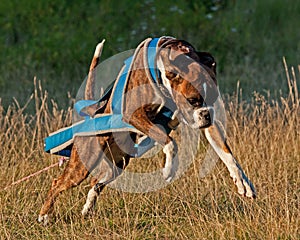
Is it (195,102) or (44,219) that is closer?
(195,102)

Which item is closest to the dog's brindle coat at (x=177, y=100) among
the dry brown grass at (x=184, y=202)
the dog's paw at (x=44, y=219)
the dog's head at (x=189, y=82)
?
the dog's head at (x=189, y=82)

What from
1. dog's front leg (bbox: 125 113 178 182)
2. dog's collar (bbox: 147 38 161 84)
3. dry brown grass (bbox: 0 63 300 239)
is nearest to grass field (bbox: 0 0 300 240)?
dry brown grass (bbox: 0 63 300 239)

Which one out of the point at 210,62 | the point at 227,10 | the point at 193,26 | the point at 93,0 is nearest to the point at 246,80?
the point at 193,26

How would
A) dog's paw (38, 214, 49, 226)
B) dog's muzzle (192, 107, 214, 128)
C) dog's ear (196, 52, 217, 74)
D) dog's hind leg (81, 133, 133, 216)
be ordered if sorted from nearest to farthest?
dog's muzzle (192, 107, 214, 128)
dog's ear (196, 52, 217, 74)
dog's hind leg (81, 133, 133, 216)
dog's paw (38, 214, 49, 226)

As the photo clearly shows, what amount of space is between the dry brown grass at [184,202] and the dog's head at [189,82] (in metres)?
0.63

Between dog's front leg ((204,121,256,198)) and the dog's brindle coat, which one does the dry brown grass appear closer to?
dog's front leg ((204,121,256,198))

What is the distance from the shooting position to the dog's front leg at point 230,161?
4840 mm

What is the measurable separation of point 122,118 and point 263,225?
1098mm

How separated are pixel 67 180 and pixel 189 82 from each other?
4.08 feet

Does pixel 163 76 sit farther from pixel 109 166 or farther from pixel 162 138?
pixel 109 166

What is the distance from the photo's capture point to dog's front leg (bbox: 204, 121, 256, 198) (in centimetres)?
484

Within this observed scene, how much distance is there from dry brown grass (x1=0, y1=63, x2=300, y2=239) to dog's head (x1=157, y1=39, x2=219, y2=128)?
630 mm

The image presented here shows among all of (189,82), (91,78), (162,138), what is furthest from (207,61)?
(91,78)

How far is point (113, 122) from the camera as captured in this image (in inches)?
200
